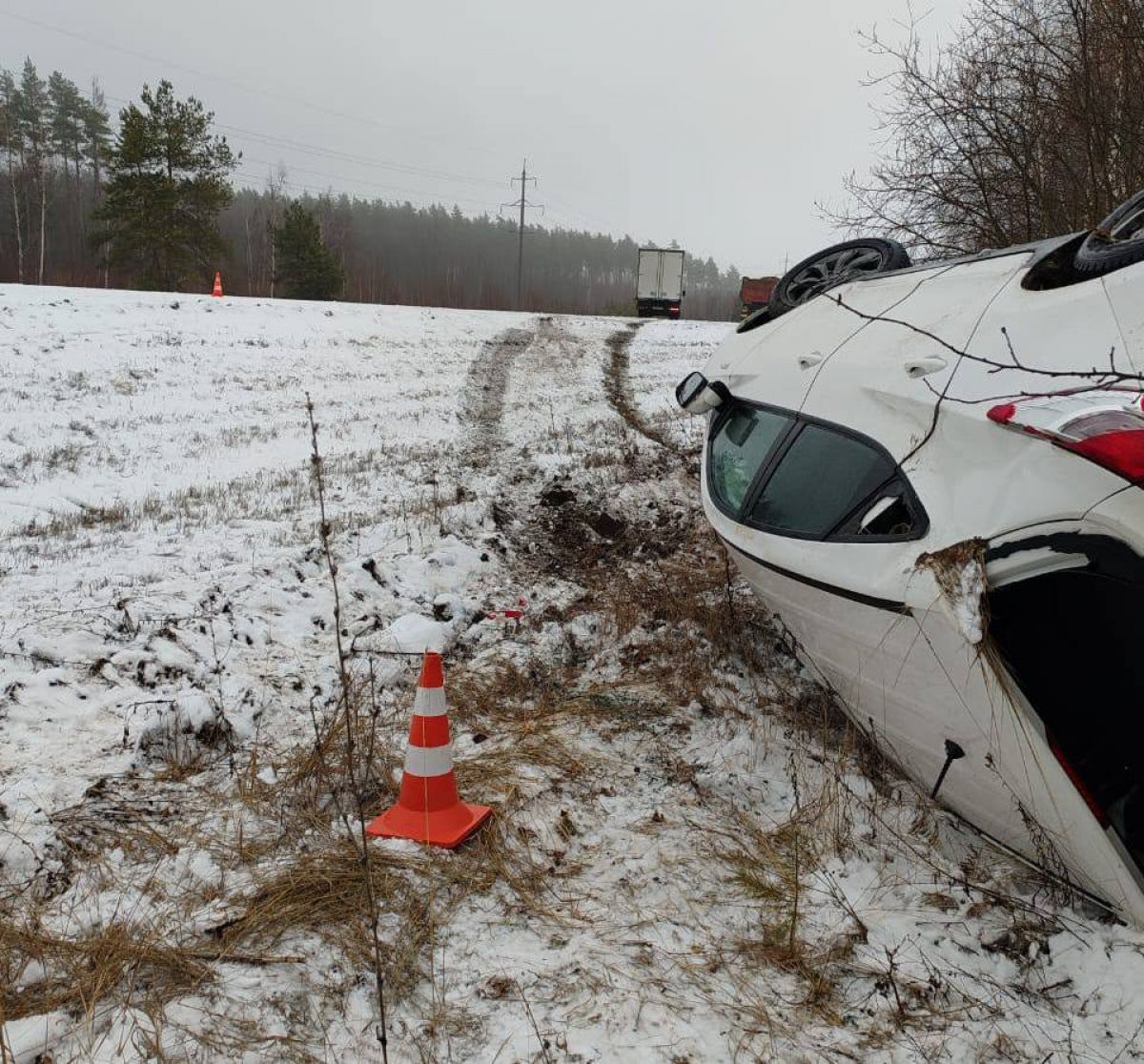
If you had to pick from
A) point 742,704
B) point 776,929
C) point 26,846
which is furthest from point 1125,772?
point 26,846

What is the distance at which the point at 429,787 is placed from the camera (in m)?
3.07

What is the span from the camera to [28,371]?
1340cm

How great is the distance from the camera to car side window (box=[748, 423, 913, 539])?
2.49 m

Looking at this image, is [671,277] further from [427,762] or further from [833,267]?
[427,762]

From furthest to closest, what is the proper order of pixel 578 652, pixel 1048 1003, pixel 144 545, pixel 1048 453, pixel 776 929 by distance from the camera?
1. pixel 144 545
2. pixel 578 652
3. pixel 776 929
4. pixel 1048 1003
5. pixel 1048 453

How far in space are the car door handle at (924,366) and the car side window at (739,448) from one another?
66 cm

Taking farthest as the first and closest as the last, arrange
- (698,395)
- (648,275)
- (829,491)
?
(648,275)
(698,395)
(829,491)

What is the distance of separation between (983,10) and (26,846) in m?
11.0

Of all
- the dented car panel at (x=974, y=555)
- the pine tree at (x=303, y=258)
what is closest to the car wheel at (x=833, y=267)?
the dented car panel at (x=974, y=555)

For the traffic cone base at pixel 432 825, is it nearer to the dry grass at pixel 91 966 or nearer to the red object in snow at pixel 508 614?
the dry grass at pixel 91 966

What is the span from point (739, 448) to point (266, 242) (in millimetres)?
69516

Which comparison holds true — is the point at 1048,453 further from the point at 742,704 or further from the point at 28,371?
the point at 28,371

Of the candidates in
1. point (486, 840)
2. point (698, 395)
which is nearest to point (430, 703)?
point (486, 840)

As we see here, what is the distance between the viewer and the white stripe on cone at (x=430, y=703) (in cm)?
310
